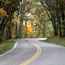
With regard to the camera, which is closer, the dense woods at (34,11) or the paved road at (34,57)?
the paved road at (34,57)

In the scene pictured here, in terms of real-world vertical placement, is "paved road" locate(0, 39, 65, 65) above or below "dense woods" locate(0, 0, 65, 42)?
below

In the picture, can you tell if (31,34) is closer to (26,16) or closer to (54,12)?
(26,16)

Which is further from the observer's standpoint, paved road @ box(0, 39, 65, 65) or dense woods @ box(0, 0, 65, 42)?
dense woods @ box(0, 0, 65, 42)

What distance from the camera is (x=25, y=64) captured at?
11.9m

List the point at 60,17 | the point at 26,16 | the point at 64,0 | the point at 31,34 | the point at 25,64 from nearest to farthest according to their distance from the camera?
the point at 25,64
the point at 64,0
the point at 60,17
the point at 26,16
the point at 31,34

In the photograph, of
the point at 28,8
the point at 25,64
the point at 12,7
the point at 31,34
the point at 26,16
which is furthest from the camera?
the point at 31,34

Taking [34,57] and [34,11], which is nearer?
[34,57]

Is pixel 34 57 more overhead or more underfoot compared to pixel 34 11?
more underfoot

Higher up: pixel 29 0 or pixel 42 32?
pixel 29 0

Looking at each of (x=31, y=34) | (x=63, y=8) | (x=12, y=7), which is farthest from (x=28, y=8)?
(x=31, y=34)

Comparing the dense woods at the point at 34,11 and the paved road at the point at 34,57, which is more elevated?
the dense woods at the point at 34,11

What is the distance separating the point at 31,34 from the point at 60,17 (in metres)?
51.8

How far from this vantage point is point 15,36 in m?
72.6

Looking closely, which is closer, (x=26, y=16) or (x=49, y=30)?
(x=26, y=16)
